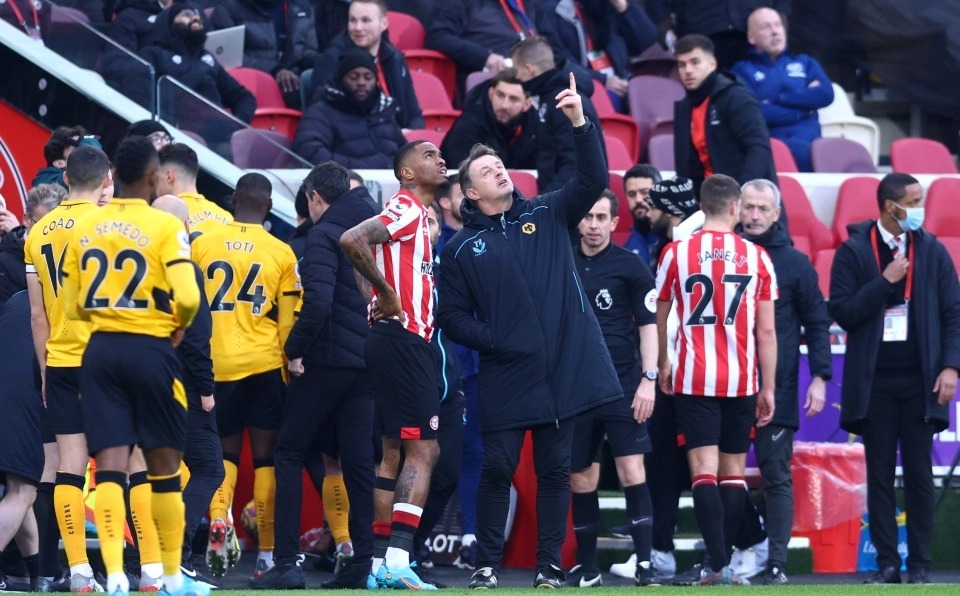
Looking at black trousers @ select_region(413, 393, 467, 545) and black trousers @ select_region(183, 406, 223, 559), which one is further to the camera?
black trousers @ select_region(413, 393, 467, 545)

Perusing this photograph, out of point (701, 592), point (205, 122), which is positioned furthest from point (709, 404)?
point (205, 122)

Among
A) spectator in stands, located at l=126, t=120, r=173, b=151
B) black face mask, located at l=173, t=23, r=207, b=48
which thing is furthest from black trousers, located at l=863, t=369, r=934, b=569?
black face mask, located at l=173, t=23, r=207, b=48

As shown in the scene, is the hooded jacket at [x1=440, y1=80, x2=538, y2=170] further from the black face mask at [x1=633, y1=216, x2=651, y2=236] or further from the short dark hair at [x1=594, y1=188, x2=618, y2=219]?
the short dark hair at [x1=594, y1=188, x2=618, y2=219]

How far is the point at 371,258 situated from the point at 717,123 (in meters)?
3.27

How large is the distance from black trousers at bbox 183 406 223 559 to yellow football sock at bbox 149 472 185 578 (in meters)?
1.51

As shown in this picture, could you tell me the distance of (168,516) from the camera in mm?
5859

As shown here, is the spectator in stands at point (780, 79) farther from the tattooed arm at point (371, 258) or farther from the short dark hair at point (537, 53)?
the tattooed arm at point (371, 258)

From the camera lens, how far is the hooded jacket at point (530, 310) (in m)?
6.85

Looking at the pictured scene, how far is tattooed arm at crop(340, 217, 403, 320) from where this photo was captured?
6895 mm

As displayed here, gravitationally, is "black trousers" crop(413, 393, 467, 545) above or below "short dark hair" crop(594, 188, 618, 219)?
below

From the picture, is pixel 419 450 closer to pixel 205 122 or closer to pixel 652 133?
pixel 205 122

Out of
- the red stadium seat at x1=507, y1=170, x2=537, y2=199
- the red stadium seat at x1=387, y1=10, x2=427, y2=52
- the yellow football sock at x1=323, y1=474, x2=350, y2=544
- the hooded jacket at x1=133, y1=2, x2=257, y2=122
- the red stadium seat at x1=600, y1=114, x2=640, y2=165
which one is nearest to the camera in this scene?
the yellow football sock at x1=323, y1=474, x2=350, y2=544

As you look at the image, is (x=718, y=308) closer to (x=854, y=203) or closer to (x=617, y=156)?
(x=617, y=156)

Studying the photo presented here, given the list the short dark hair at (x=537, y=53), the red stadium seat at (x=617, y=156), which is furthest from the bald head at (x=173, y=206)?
the red stadium seat at (x=617, y=156)
